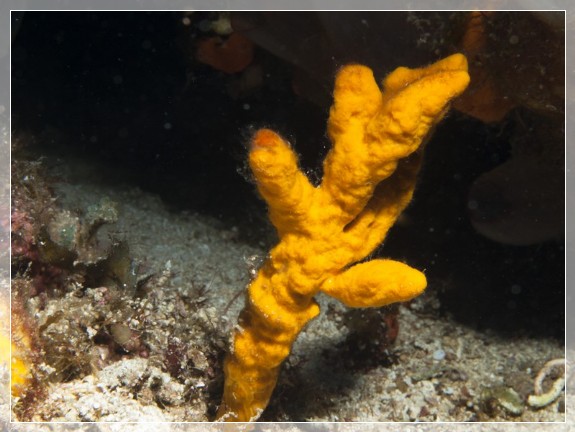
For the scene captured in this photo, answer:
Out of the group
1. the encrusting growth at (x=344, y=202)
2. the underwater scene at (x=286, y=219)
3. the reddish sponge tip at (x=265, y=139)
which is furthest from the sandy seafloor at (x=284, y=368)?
the reddish sponge tip at (x=265, y=139)

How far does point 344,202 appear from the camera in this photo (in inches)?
87.1

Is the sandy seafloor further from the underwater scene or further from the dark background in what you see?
the dark background

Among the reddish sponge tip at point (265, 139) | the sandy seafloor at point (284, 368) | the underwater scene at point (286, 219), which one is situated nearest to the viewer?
the reddish sponge tip at point (265, 139)

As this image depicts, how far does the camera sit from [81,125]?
582cm

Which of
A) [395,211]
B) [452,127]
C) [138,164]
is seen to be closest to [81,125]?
[138,164]

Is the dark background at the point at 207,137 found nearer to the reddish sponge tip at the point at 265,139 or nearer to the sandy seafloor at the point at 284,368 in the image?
the sandy seafloor at the point at 284,368

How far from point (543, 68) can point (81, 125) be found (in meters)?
4.93

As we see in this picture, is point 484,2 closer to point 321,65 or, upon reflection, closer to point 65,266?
point 321,65

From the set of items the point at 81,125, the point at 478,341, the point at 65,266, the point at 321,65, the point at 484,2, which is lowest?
the point at 478,341

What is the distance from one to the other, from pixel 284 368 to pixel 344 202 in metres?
1.62

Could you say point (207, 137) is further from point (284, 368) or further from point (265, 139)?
point (265, 139)

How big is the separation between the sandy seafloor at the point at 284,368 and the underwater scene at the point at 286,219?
0.06ft

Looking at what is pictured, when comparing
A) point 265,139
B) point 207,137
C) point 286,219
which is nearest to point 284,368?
point 286,219

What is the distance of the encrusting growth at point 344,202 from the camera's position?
6.55 feet
